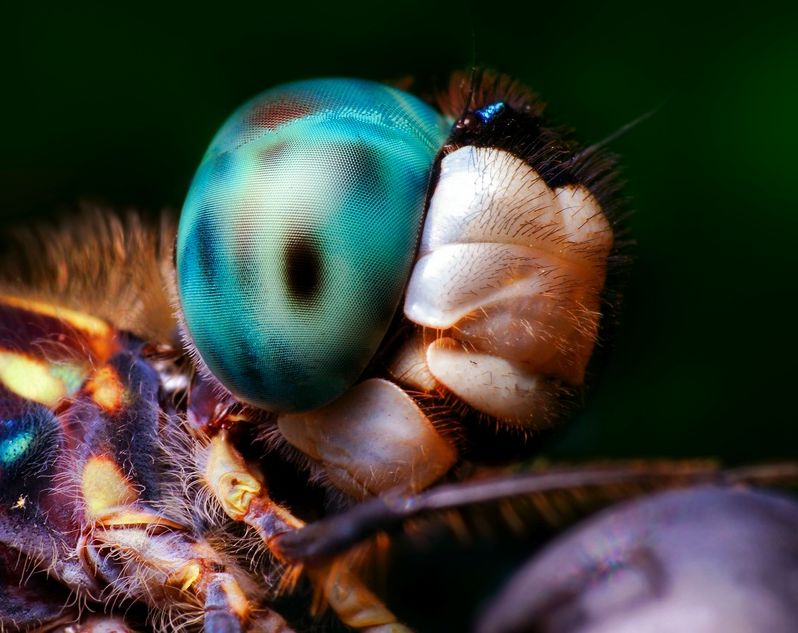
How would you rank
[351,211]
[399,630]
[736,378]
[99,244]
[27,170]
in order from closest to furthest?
1. [351,211]
2. [399,630]
3. [99,244]
4. [736,378]
5. [27,170]

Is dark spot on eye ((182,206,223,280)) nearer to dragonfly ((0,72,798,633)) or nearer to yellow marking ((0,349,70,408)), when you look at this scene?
dragonfly ((0,72,798,633))

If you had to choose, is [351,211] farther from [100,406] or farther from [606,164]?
[100,406]

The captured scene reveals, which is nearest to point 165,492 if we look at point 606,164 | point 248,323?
point 248,323

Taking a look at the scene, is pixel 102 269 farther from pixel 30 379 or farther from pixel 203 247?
pixel 203 247

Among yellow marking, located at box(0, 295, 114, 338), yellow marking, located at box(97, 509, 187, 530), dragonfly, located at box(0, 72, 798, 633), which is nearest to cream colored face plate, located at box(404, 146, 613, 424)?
dragonfly, located at box(0, 72, 798, 633)

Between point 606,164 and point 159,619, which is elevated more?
point 606,164

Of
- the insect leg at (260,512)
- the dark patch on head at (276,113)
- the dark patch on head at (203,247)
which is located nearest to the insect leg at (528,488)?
the insect leg at (260,512)

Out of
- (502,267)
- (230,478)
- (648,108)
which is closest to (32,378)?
(230,478)
